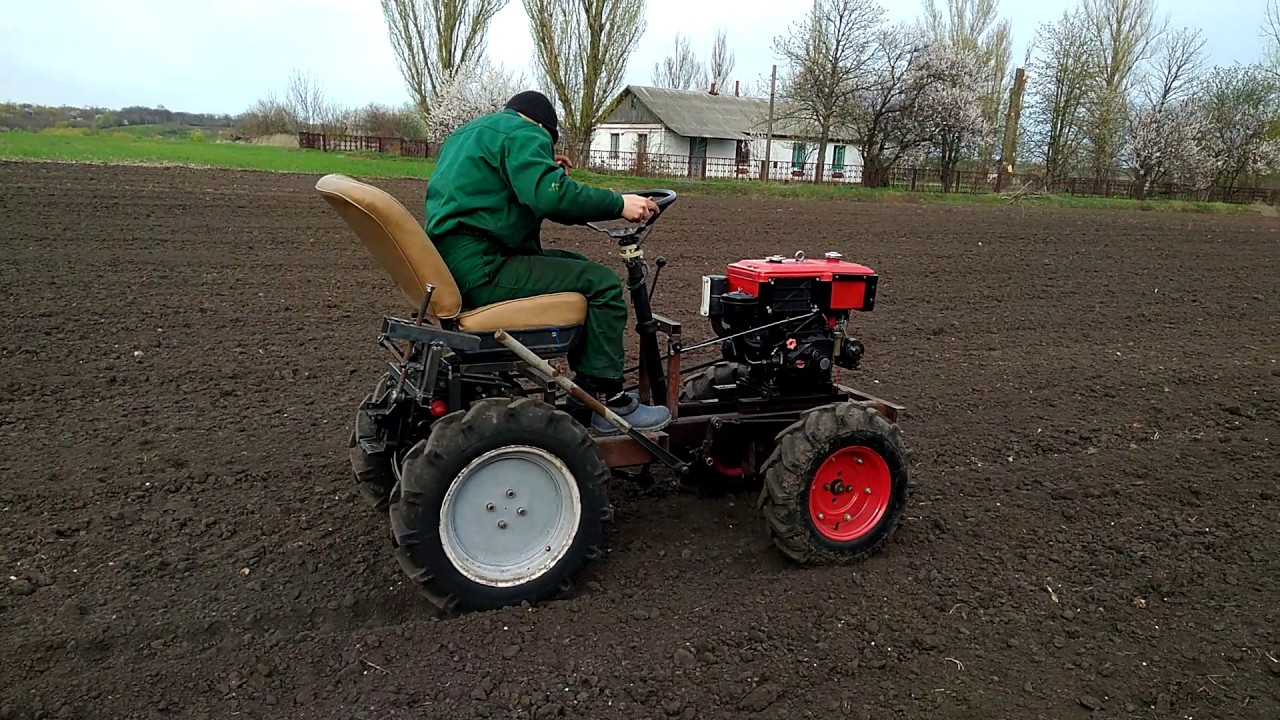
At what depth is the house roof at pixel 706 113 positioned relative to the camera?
45188 millimetres

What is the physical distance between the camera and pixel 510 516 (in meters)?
3.45

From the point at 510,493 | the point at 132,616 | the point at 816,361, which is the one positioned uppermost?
the point at 816,361

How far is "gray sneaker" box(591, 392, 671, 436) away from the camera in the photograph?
12.7 feet

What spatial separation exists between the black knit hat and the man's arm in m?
0.20

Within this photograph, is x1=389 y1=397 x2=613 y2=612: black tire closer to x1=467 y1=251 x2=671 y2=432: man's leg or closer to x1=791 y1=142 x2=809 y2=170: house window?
x1=467 y1=251 x2=671 y2=432: man's leg

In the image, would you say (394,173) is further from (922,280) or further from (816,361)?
(816,361)

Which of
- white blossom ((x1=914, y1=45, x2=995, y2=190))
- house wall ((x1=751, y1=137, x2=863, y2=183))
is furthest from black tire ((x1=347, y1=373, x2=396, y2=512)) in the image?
house wall ((x1=751, y1=137, x2=863, y2=183))

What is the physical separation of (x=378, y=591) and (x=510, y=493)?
748 mm

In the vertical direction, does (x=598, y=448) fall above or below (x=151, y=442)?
above

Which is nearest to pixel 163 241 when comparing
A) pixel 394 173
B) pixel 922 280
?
pixel 922 280

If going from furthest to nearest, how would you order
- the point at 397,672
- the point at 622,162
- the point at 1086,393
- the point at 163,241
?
1. the point at 622,162
2. the point at 163,241
3. the point at 1086,393
4. the point at 397,672

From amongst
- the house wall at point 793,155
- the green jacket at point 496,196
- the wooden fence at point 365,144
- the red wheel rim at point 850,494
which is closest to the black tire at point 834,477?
the red wheel rim at point 850,494

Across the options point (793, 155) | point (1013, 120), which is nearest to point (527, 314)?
point (1013, 120)

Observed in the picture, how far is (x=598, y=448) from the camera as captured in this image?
12.2 feet
